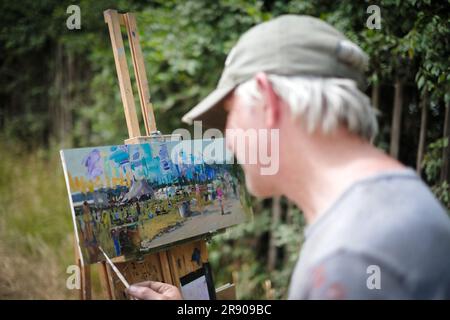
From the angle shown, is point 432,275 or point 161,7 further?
point 161,7

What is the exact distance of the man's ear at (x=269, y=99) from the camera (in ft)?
3.09

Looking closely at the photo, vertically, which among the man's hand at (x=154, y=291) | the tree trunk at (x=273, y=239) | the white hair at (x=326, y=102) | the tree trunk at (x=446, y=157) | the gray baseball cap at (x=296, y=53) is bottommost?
the tree trunk at (x=273, y=239)

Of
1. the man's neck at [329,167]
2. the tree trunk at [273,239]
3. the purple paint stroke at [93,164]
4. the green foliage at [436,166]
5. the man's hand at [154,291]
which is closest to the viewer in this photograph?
the man's neck at [329,167]

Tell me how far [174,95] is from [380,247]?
306cm

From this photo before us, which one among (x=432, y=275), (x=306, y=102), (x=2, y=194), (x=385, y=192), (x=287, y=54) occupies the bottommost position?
(x=2, y=194)

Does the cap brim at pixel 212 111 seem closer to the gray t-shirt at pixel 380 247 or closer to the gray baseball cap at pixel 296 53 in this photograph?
the gray baseball cap at pixel 296 53

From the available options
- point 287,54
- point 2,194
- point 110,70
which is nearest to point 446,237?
point 287,54

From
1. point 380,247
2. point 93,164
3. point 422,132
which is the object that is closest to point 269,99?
point 380,247

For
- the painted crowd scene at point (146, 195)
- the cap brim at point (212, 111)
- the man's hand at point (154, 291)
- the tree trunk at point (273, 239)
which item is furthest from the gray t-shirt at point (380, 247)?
the tree trunk at point (273, 239)

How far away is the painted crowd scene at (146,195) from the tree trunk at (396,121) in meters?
1.19
